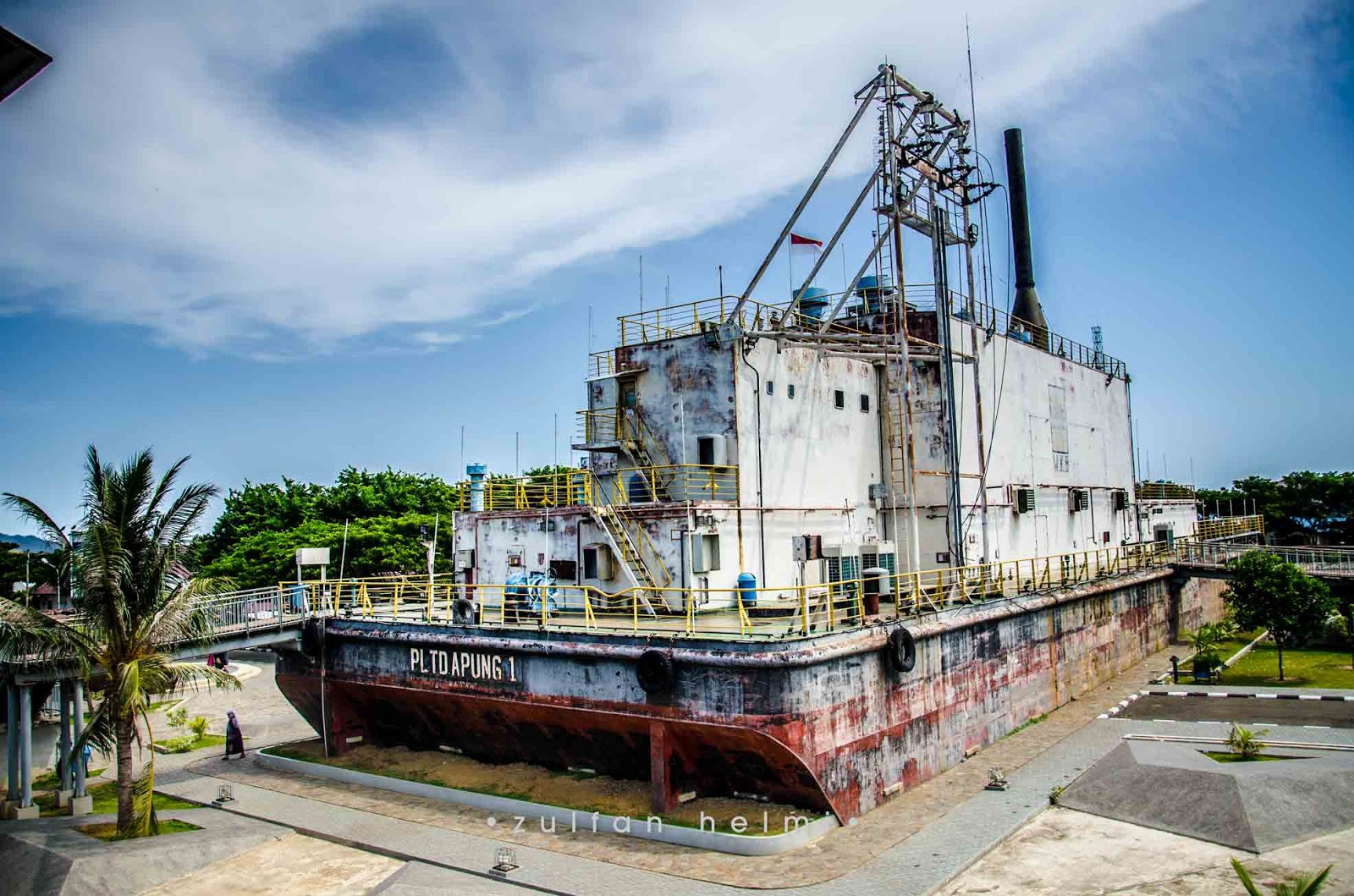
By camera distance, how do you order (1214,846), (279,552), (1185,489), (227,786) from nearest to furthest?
(1214,846)
(227,786)
(279,552)
(1185,489)

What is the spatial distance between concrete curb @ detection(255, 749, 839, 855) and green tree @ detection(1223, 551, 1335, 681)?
755 inches

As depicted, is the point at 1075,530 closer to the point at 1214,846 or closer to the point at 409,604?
the point at 1214,846

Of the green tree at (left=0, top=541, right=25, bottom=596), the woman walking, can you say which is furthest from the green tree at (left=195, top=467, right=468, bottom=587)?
the woman walking

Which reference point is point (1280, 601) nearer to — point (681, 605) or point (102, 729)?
point (681, 605)

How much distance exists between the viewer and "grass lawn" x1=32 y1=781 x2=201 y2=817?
20406 mm

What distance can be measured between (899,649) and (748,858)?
4912 millimetres

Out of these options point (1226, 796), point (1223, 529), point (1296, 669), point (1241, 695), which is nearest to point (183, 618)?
point (1226, 796)

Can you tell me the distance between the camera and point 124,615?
17.6 m

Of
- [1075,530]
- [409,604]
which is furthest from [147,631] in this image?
[1075,530]

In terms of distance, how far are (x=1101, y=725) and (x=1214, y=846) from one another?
9059 millimetres

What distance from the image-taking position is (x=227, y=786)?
20906 mm

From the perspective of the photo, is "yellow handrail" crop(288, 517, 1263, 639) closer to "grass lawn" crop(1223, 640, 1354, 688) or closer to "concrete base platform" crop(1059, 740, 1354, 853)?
"concrete base platform" crop(1059, 740, 1354, 853)

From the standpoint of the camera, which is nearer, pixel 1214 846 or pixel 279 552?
pixel 1214 846

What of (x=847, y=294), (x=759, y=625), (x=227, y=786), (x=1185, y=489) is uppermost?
(x=847, y=294)
